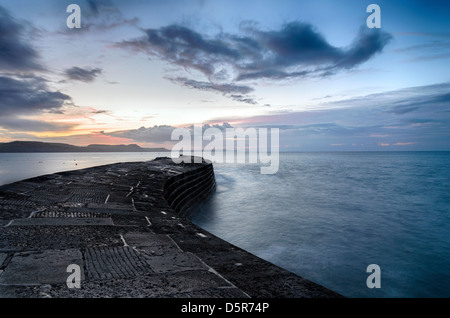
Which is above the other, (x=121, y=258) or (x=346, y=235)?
(x=121, y=258)

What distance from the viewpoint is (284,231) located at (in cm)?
1248

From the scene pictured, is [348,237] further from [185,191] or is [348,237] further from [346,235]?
[185,191]

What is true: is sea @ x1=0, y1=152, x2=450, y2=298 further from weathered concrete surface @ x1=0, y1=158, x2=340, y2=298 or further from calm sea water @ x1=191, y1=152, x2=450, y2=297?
weathered concrete surface @ x1=0, y1=158, x2=340, y2=298

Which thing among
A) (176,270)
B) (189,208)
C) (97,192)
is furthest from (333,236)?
(176,270)

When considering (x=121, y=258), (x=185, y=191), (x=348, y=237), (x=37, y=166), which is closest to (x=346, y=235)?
(x=348, y=237)

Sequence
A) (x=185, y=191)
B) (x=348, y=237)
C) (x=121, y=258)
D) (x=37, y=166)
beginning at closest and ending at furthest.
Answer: (x=121, y=258)
(x=348, y=237)
(x=185, y=191)
(x=37, y=166)

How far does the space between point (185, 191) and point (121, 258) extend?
11.3 m

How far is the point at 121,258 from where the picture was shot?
3.07 m

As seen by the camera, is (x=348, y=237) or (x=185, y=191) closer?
(x=348, y=237)

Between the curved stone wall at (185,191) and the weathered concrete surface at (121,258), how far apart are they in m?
5.15

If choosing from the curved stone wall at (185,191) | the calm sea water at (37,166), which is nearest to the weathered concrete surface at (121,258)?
the curved stone wall at (185,191)

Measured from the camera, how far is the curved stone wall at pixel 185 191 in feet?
36.6

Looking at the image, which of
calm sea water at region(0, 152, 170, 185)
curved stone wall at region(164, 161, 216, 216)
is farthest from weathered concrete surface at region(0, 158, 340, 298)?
calm sea water at region(0, 152, 170, 185)

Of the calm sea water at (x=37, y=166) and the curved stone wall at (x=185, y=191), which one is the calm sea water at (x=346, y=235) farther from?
the calm sea water at (x=37, y=166)
